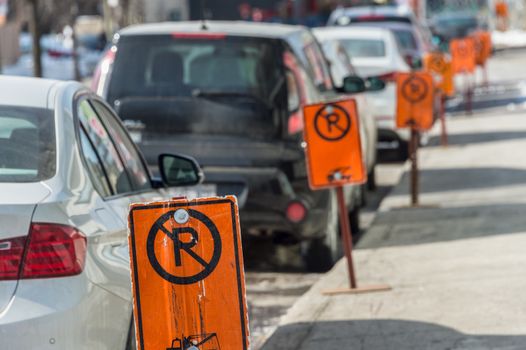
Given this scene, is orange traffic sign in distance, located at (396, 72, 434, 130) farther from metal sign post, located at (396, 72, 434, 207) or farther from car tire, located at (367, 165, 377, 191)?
car tire, located at (367, 165, 377, 191)

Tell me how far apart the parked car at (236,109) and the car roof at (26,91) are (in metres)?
4.16

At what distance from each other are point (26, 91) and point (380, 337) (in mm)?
2619

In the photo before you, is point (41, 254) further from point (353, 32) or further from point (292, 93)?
point (353, 32)

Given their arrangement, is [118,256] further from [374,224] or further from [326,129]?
[374,224]

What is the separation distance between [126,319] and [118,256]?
9.9 inches

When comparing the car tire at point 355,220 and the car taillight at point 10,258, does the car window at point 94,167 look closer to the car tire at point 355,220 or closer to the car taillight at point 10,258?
the car taillight at point 10,258

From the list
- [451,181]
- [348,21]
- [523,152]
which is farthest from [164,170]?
[348,21]

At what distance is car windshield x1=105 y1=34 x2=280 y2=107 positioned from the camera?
10758mm

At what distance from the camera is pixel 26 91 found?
6297 millimetres

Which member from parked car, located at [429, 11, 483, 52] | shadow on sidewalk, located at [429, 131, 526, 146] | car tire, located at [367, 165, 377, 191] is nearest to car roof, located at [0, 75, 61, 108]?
car tire, located at [367, 165, 377, 191]

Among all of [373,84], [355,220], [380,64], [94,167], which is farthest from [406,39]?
[94,167]

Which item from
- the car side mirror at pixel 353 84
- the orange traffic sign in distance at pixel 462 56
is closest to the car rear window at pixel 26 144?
the car side mirror at pixel 353 84

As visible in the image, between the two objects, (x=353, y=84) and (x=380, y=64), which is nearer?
(x=353, y=84)

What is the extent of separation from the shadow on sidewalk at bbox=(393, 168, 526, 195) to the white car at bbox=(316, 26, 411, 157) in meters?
1.48
